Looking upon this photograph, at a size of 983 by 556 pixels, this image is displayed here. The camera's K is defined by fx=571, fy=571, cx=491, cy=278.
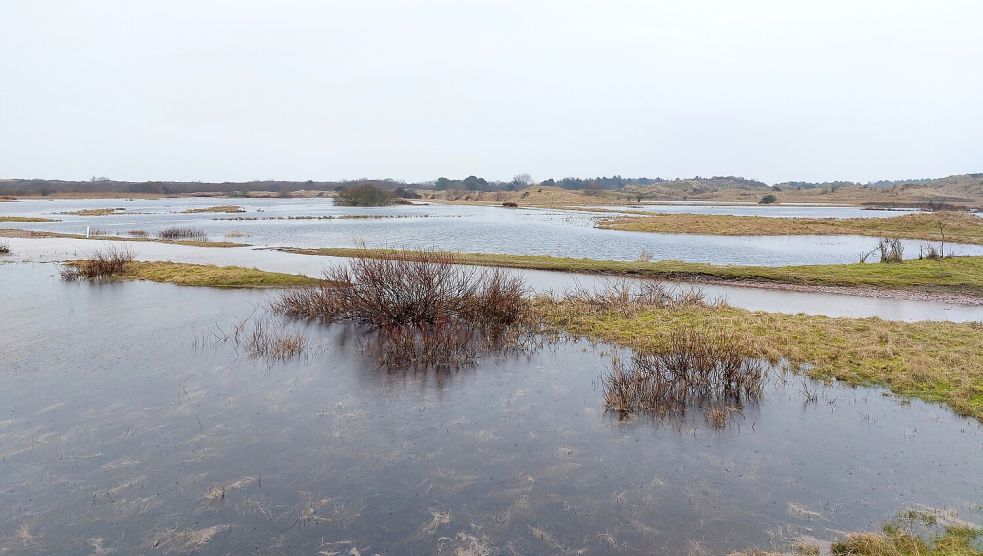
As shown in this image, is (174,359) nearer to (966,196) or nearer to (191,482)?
(191,482)

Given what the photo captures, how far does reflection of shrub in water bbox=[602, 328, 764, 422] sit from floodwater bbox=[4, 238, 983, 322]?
8.13m

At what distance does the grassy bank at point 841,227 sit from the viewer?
4662 centimetres

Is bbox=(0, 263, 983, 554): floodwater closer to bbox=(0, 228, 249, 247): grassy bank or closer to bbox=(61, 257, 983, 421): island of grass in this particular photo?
bbox=(61, 257, 983, 421): island of grass

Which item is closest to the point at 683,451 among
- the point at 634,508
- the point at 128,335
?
the point at 634,508

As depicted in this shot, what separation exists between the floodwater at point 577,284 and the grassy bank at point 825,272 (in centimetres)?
187

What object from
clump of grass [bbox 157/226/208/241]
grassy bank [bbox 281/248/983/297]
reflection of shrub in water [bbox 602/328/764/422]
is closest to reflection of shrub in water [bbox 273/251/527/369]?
grassy bank [bbox 281/248/983/297]

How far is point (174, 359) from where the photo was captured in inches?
560

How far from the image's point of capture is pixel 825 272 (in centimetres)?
→ 2702

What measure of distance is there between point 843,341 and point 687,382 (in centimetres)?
578

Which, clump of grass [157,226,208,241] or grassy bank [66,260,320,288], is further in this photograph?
clump of grass [157,226,208,241]

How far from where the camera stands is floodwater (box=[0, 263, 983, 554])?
23.9 feet

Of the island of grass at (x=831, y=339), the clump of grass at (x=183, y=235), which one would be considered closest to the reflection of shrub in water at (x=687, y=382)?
the island of grass at (x=831, y=339)

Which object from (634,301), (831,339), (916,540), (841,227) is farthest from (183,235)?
(841,227)

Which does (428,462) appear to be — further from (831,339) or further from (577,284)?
(577,284)
